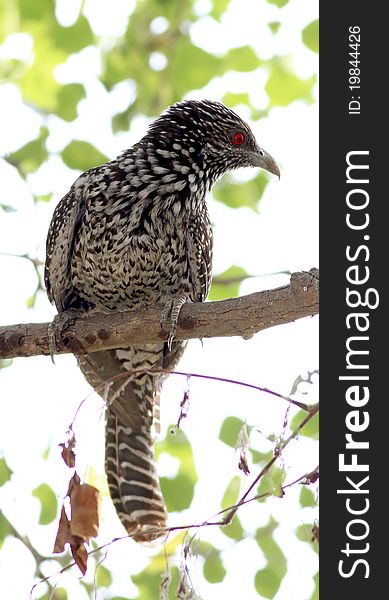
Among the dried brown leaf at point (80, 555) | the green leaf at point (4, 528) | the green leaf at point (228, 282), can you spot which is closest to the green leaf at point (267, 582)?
the green leaf at point (4, 528)

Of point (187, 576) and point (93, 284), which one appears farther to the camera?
point (93, 284)

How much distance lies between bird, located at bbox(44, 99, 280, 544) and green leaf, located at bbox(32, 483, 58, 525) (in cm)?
32

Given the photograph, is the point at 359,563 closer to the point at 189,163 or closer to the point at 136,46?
the point at 189,163

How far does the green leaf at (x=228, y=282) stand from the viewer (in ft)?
19.5

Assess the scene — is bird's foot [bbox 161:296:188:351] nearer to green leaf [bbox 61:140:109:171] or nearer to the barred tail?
the barred tail

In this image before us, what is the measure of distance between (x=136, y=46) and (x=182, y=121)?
179 centimetres

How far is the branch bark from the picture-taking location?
3.55 m

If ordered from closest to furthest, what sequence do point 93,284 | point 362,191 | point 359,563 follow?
point 359,563, point 362,191, point 93,284

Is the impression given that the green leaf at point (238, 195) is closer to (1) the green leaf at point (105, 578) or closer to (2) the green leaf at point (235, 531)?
(2) the green leaf at point (235, 531)

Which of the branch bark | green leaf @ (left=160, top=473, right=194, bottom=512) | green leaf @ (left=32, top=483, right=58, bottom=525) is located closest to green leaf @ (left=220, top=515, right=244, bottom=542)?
green leaf @ (left=160, top=473, right=194, bottom=512)

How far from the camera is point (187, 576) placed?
2842 mm

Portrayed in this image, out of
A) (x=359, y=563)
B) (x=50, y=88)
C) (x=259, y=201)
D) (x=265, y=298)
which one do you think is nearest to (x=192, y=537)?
(x=359, y=563)

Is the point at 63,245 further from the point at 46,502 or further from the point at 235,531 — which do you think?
the point at 235,531

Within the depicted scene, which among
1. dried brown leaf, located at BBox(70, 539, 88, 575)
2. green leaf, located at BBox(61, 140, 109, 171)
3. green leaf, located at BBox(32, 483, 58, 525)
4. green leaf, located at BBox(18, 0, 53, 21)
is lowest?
dried brown leaf, located at BBox(70, 539, 88, 575)
